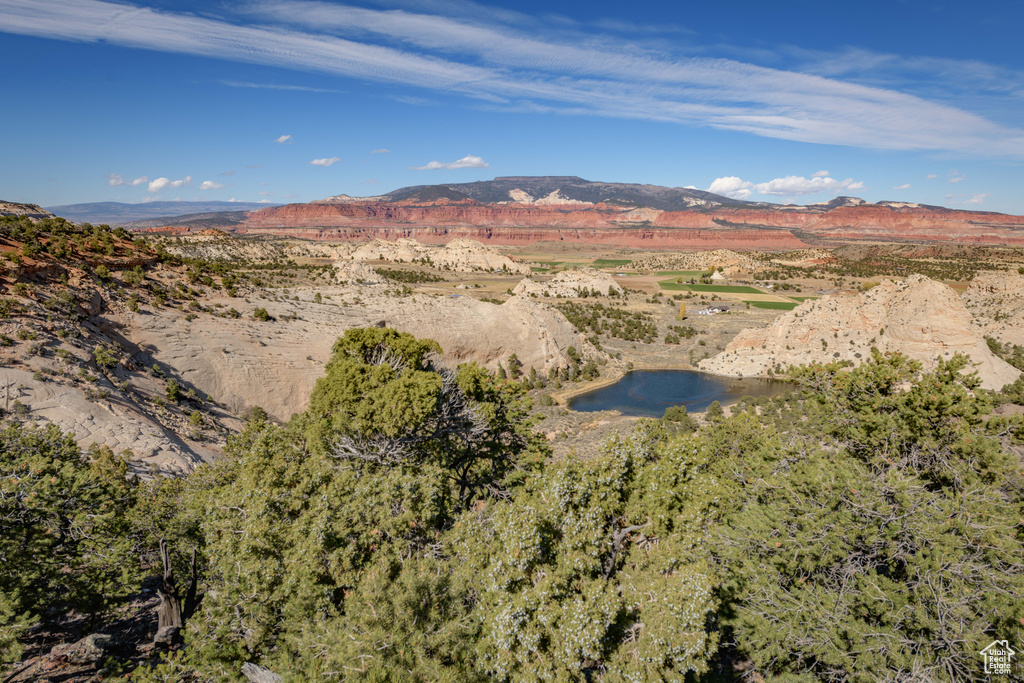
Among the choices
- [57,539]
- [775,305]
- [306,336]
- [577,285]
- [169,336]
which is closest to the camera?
[57,539]

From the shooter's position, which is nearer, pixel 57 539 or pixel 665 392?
pixel 57 539

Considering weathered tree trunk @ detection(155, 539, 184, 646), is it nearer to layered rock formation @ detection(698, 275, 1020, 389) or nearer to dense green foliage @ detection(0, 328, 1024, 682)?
dense green foliage @ detection(0, 328, 1024, 682)

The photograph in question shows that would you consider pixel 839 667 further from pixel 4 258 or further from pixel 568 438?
pixel 4 258

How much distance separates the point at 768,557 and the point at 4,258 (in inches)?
1452

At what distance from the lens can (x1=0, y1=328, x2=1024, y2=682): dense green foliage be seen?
899cm

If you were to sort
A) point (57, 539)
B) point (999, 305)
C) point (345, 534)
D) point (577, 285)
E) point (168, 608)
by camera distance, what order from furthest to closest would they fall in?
1. point (577, 285)
2. point (999, 305)
3. point (168, 608)
4. point (57, 539)
5. point (345, 534)

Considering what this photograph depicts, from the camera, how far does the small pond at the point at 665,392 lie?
41750 mm

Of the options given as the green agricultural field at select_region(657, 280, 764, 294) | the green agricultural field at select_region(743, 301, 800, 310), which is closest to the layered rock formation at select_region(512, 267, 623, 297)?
the green agricultural field at select_region(657, 280, 764, 294)

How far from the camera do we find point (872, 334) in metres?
44.1

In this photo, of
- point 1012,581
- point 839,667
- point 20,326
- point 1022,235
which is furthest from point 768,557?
point 1022,235

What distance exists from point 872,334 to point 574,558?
4664cm

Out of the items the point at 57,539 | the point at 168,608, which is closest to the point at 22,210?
the point at 57,539

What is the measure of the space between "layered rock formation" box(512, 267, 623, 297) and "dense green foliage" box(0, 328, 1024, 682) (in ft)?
228

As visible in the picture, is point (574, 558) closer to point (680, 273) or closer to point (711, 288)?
point (711, 288)
